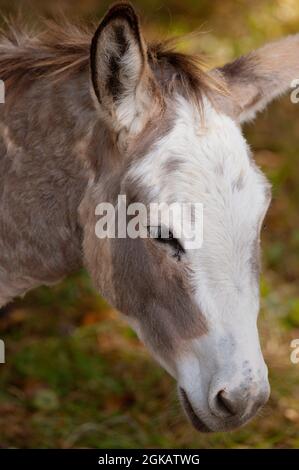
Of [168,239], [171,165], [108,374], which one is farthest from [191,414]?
[108,374]

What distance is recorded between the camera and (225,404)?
8.22 feet

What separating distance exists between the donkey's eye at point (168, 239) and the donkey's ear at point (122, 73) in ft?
1.16

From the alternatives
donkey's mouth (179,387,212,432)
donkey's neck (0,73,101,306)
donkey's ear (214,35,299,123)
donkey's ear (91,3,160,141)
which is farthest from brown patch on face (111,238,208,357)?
donkey's ear (214,35,299,123)

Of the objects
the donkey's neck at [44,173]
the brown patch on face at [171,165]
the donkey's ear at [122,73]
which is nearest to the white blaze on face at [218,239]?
the brown patch on face at [171,165]

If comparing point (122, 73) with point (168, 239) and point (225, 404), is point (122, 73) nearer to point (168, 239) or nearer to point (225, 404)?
point (168, 239)

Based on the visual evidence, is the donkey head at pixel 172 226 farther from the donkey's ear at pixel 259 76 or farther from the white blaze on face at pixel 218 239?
the donkey's ear at pixel 259 76

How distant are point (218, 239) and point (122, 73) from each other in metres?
0.61

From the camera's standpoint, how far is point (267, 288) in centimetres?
498

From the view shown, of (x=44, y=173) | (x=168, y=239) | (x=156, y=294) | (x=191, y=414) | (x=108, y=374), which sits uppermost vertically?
(x=44, y=173)

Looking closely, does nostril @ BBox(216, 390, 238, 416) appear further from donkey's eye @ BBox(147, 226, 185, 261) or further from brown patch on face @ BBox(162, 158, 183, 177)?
brown patch on face @ BBox(162, 158, 183, 177)

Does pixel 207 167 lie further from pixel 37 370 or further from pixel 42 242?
pixel 37 370
